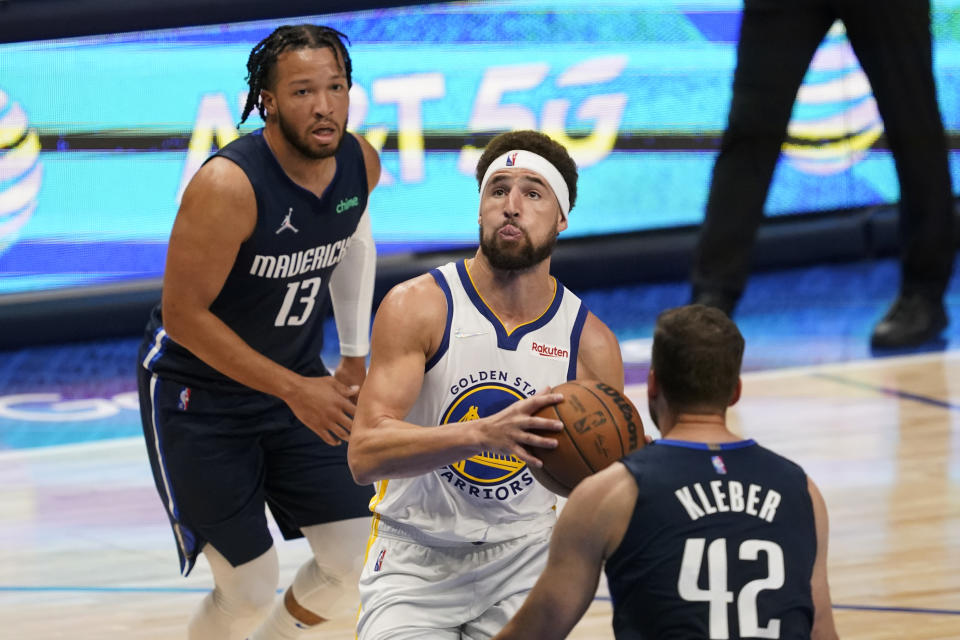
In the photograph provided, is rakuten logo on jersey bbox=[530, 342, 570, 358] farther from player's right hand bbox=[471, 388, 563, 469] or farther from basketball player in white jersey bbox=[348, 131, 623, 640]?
player's right hand bbox=[471, 388, 563, 469]

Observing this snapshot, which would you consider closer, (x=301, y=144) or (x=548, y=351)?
(x=548, y=351)

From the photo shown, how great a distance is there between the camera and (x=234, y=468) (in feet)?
14.2

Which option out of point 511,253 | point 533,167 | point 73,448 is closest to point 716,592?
point 511,253

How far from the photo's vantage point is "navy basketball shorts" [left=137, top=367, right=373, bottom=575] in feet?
14.1

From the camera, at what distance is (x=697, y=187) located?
9906 millimetres

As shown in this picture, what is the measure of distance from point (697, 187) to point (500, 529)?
6.65m

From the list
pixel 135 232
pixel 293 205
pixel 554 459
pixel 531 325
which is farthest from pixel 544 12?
pixel 554 459

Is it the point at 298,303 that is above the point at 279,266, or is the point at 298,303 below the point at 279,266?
below

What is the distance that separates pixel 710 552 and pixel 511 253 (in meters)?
1.07

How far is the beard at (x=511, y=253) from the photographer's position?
3531mm

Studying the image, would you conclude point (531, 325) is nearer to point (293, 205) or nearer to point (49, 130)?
point (293, 205)

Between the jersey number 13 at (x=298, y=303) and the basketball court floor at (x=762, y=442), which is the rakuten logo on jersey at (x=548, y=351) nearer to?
the jersey number 13 at (x=298, y=303)

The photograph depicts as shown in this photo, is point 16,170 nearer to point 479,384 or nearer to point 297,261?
point 297,261

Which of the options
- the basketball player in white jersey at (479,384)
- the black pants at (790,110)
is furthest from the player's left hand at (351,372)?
the black pants at (790,110)
